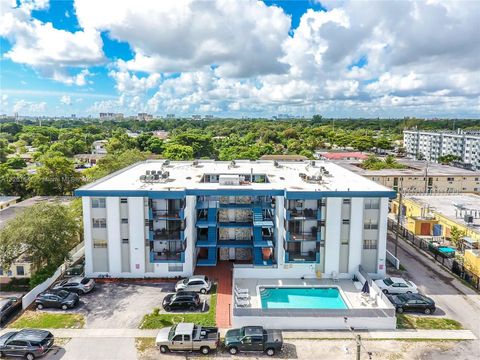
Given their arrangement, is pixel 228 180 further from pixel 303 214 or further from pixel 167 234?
pixel 303 214

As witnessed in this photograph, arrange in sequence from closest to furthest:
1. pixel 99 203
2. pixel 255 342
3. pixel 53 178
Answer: pixel 255 342
pixel 99 203
pixel 53 178

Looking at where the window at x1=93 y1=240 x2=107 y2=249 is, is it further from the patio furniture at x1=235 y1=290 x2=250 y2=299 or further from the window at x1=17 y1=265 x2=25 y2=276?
the patio furniture at x1=235 y1=290 x2=250 y2=299

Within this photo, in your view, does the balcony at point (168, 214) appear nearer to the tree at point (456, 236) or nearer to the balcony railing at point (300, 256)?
the balcony railing at point (300, 256)

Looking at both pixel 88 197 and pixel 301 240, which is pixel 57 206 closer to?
pixel 88 197

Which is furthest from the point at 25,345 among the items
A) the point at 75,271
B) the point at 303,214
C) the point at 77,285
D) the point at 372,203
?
the point at 372,203

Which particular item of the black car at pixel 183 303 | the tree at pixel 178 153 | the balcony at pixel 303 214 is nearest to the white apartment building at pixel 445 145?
the tree at pixel 178 153

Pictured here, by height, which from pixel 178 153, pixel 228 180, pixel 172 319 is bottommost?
pixel 172 319

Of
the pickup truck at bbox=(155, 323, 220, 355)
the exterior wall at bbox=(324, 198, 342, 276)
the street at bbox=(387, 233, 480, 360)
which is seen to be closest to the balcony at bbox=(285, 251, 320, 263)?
the exterior wall at bbox=(324, 198, 342, 276)

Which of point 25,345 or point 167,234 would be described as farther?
point 167,234
